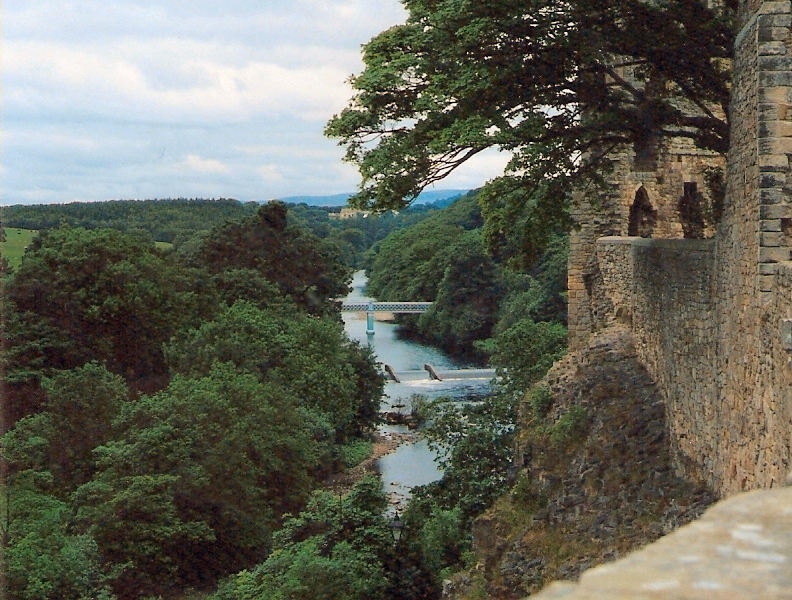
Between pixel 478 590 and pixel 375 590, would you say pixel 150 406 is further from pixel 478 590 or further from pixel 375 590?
pixel 478 590

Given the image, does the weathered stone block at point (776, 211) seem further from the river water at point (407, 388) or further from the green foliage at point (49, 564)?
the river water at point (407, 388)

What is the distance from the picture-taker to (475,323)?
2352 inches

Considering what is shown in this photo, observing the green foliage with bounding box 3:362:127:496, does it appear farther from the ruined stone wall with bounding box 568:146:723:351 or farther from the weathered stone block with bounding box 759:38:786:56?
the weathered stone block with bounding box 759:38:786:56

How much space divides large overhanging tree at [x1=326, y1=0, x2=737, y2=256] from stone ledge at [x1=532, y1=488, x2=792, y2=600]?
10.8 m

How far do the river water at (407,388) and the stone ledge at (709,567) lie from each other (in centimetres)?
2423

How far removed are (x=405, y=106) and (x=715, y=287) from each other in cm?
510

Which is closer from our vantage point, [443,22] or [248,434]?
[443,22]

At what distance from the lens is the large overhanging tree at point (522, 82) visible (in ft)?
45.8

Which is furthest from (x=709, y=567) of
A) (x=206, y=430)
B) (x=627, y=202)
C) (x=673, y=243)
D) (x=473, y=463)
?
(x=206, y=430)

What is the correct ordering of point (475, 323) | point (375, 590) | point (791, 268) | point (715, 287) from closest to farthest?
1. point (791, 268)
2. point (715, 287)
3. point (375, 590)
4. point (475, 323)

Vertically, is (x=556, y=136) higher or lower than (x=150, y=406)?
higher

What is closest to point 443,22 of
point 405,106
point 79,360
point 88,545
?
point 405,106

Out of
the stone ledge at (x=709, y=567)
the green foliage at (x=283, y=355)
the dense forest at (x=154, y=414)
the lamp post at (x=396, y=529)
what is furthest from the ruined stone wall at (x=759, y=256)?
the green foliage at (x=283, y=355)

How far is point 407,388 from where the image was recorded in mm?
52469
